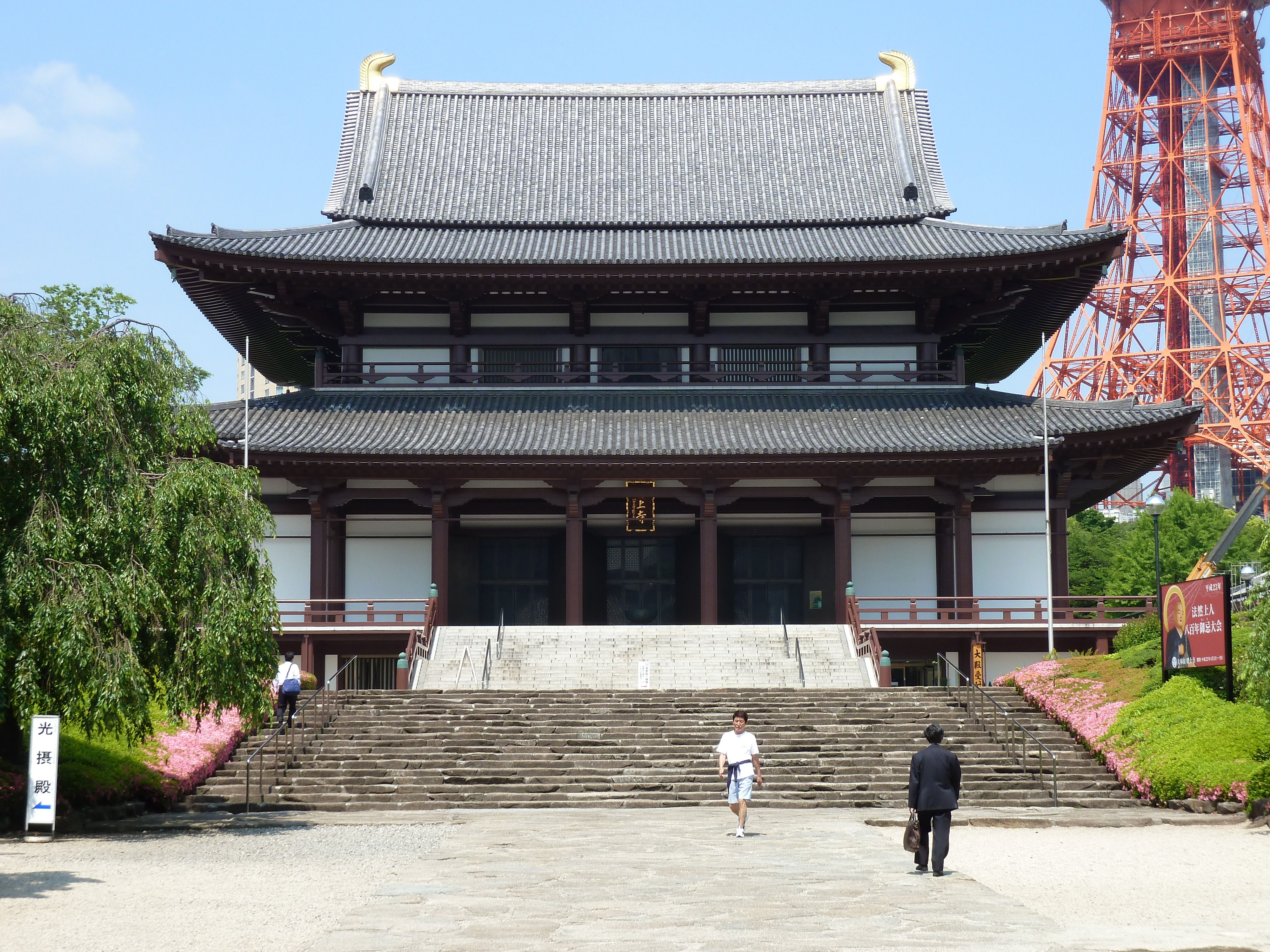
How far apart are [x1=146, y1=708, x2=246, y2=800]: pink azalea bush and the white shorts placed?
7.40 meters

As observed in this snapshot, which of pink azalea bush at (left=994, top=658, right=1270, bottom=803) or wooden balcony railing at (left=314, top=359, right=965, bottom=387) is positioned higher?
wooden balcony railing at (left=314, top=359, right=965, bottom=387)

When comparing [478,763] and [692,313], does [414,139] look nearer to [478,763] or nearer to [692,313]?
[692,313]

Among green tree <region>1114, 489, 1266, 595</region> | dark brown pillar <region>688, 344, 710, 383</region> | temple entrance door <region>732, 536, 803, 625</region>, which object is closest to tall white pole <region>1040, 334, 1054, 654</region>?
temple entrance door <region>732, 536, 803, 625</region>

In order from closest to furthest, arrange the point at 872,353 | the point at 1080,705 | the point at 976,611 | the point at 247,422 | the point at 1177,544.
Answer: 1. the point at 1080,705
2. the point at 247,422
3. the point at 976,611
4. the point at 872,353
5. the point at 1177,544

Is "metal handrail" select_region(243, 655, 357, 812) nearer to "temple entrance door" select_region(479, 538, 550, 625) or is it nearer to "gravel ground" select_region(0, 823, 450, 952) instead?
"gravel ground" select_region(0, 823, 450, 952)

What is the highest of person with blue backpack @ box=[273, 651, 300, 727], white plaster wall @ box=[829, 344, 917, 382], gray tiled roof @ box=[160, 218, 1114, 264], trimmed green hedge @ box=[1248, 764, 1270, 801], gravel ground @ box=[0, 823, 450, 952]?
gray tiled roof @ box=[160, 218, 1114, 264]

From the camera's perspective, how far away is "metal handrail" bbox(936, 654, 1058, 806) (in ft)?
69.3

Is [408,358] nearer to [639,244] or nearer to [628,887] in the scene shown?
[639,244]

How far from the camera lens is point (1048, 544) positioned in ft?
101

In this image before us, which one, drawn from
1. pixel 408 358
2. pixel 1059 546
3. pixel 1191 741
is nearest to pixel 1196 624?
pixel 1191 741

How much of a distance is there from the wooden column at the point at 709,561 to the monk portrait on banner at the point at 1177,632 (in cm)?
1132

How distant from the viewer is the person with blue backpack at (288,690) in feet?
76.2

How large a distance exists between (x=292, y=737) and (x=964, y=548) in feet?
56.6

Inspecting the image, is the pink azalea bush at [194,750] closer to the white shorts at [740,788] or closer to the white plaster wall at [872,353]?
the white shorts at [740,788]
